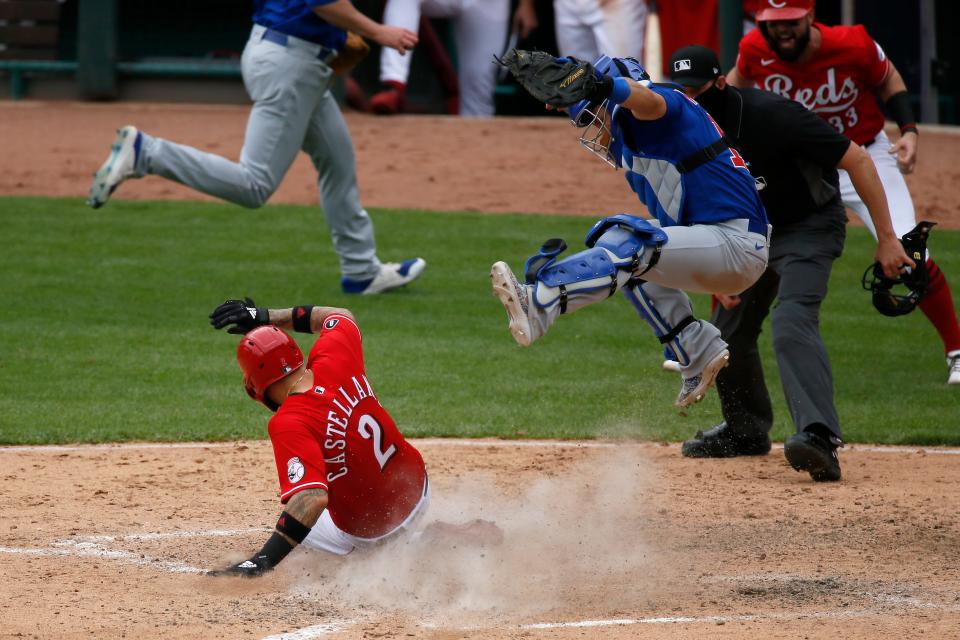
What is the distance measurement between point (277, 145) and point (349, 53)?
813mm

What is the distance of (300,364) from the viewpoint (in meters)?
4.76

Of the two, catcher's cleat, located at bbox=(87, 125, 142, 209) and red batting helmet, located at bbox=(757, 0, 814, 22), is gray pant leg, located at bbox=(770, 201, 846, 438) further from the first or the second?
catcher's cleat, located at bbox=(87, 125, 142, 209)

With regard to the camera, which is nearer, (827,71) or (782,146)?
(782,146)

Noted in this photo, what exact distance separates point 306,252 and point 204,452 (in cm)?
465

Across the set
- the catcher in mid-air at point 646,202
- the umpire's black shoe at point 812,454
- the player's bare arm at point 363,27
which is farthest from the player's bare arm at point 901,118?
the player's bare arm at point 363,27

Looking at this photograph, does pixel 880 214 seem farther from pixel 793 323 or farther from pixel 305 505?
pixel 305 505

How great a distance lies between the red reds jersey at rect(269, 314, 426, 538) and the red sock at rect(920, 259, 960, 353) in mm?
3670

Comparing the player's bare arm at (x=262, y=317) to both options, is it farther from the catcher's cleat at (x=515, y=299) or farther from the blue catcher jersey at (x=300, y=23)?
the blue catcher jersey at (x=300, y=23)

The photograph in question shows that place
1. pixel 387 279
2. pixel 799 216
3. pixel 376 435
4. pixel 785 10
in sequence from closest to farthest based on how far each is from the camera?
pixel 376 435
pixel 799 216
pixel 785 10
pixel 387 279

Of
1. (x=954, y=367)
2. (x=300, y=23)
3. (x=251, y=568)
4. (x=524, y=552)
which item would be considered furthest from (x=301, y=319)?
(x=954, y=367)

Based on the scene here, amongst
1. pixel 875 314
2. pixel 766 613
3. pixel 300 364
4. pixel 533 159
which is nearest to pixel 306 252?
pixel 533 159

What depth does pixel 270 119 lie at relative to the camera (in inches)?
342

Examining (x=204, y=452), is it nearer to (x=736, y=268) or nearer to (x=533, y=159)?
(x=736, y=268)

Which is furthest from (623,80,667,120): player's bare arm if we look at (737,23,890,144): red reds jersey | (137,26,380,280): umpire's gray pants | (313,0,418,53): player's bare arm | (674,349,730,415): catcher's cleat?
(137,26,380,280): umpire's gray pants
